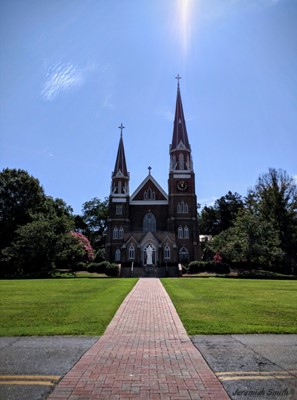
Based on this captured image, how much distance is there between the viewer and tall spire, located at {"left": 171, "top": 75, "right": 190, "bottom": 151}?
55.3m

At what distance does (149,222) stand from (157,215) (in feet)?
5.74

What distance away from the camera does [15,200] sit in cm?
4491

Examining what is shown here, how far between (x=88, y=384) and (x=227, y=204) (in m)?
64.9

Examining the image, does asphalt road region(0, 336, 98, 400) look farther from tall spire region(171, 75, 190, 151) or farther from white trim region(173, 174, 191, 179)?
tall spire region(171, 75, 190, 151)

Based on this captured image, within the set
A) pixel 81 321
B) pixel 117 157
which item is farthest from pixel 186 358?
pixel 117 157

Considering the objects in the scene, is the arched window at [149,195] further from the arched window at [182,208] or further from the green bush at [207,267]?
the green bush at [207,267]

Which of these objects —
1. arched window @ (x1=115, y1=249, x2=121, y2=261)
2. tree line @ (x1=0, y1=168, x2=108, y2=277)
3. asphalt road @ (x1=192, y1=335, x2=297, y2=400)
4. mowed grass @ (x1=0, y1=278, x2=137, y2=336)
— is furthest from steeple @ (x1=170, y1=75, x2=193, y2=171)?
asphalt road @ (x1=192, y1=335, x2=297, y2=400)

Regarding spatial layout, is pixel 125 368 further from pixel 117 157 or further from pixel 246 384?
pixel 117 157

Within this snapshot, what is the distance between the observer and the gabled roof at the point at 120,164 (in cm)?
5597

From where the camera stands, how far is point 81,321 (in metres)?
8.86

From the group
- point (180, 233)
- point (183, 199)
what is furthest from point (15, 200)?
point (183, 199)

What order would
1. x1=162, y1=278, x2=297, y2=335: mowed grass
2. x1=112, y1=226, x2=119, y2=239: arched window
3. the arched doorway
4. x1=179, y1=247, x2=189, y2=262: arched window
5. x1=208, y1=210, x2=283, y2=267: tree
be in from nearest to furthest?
x1=162, y1=278, x2=297, y2=335: mowed grass
x1=208, y1=210, x2=283, y2=267: tree
the arched doorway
x1=179, y1=247, x2=189, y2=262: arched window
x1=112, y1=226, x2=119, y2=239: arched window

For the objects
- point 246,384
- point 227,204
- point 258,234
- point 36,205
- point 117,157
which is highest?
point 117,157

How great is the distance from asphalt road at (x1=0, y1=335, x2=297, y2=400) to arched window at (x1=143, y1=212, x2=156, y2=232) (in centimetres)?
4548
